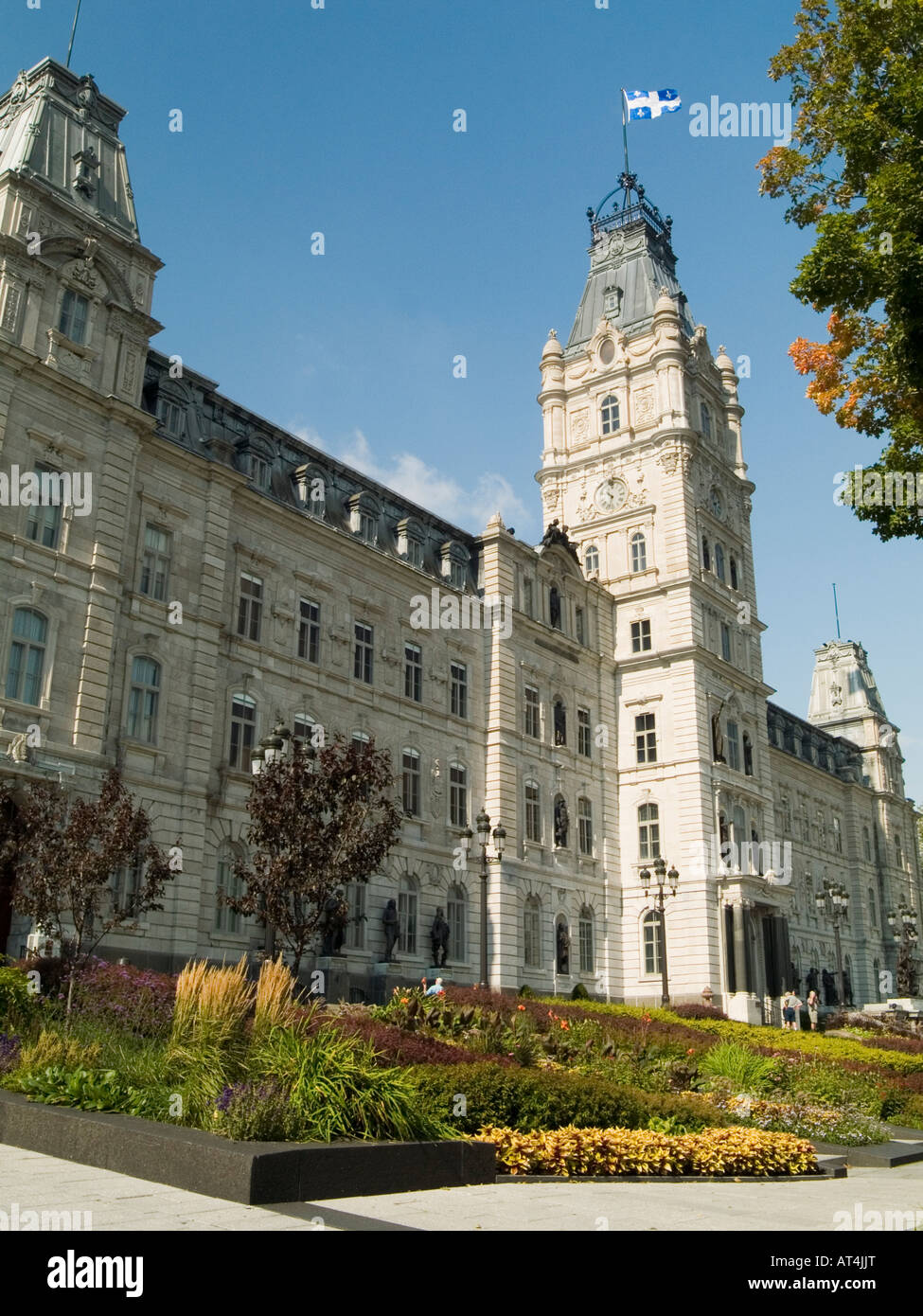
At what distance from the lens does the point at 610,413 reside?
5716 centimetres

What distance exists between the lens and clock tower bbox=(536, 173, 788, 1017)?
48.8 m

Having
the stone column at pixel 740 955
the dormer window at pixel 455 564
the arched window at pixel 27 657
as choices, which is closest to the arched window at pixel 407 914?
the dormer window at pixel 455 564

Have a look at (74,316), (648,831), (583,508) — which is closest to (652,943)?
(648,831)

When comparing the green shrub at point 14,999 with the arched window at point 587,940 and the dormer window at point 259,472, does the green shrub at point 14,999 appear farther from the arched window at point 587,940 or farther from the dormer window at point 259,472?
the arched window at point 587,940

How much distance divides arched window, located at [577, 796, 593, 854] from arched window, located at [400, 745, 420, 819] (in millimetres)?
10395

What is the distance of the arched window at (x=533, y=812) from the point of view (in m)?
45.0

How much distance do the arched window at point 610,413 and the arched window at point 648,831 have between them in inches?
744

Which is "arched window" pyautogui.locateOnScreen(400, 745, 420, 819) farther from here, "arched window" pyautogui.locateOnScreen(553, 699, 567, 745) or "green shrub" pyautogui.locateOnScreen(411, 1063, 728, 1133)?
"green shrub" pyautogui.locateOnScreen(411, 1063, 728, 1133)

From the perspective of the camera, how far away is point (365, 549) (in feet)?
131

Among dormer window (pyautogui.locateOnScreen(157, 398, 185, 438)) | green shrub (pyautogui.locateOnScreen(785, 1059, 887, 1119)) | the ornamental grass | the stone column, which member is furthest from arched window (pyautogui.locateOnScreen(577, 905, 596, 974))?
the ornamental grass

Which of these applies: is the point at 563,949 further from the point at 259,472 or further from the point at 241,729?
the point at 259,472

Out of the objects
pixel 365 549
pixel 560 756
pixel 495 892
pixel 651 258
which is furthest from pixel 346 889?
pixel 651 258

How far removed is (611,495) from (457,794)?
19927mm

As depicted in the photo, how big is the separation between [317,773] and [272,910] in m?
2.95
